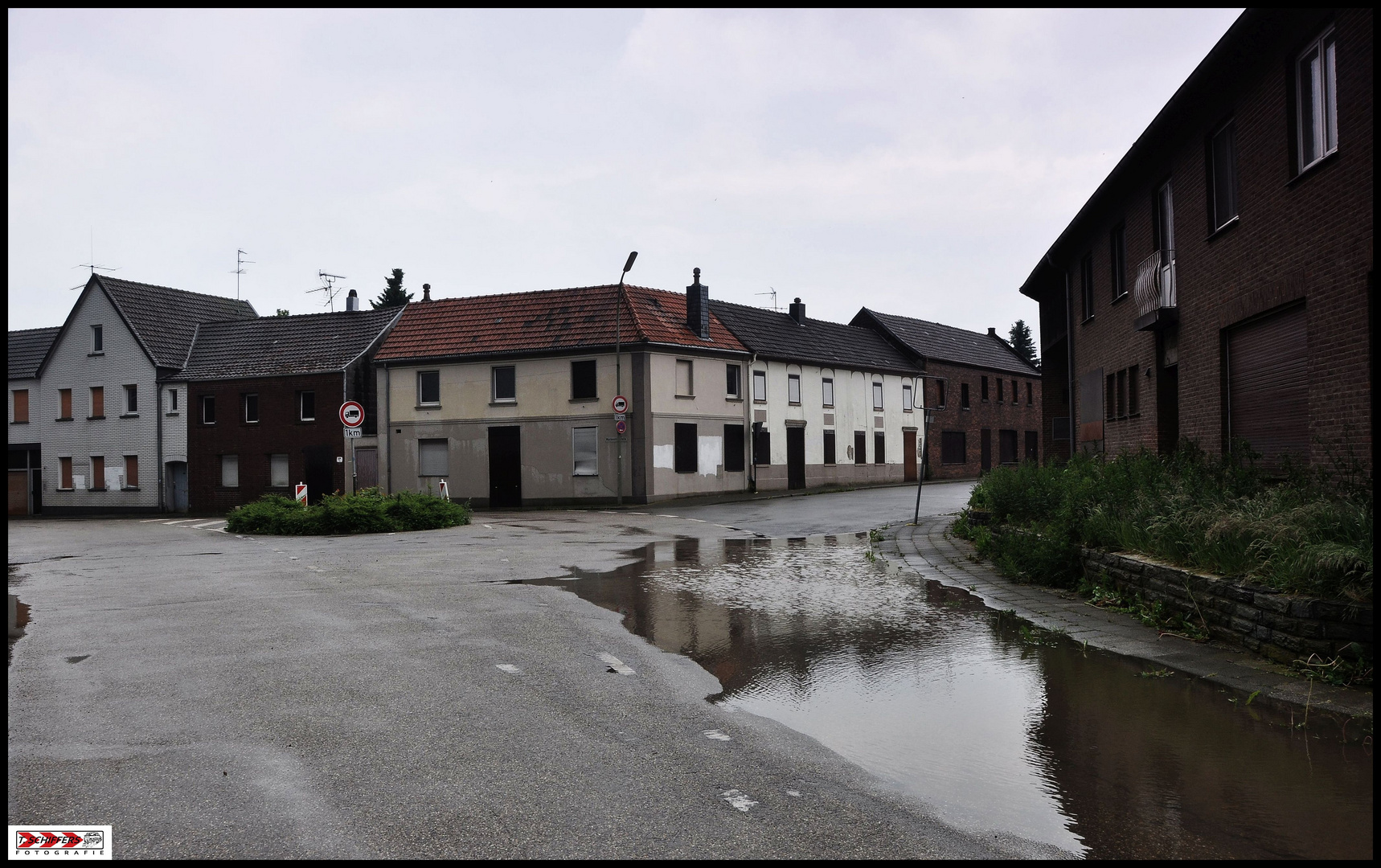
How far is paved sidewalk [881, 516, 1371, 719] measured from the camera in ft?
19.6

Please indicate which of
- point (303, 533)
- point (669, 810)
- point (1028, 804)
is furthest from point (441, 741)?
point (303, 533)

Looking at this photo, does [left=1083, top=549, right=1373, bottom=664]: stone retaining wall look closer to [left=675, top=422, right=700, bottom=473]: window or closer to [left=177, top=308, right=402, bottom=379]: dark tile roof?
[left=675, top=422, right=700, bottom=473]: window

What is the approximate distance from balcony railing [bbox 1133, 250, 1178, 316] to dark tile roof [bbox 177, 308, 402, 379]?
103 ft

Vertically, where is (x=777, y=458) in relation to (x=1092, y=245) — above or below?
below

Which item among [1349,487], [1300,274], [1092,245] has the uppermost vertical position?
[1092,245]

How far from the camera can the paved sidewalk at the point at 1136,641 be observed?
597 centimetres

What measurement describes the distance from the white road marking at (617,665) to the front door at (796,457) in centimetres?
3470

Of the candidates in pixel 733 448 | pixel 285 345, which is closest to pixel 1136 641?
pixel 733 448

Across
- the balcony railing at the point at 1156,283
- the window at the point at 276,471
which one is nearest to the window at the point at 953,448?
the window at the point at 276,471

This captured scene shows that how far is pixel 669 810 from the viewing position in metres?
4.23

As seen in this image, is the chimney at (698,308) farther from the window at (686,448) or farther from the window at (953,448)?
the window at (953,448)

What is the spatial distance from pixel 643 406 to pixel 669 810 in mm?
31600

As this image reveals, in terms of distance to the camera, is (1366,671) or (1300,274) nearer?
(1366,671)

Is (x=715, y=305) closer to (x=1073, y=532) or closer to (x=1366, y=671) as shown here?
(x=1073, y=532)
